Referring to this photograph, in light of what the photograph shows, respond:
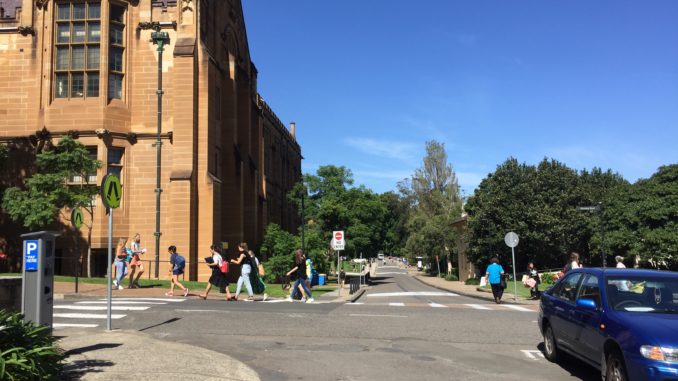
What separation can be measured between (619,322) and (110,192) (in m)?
8.26

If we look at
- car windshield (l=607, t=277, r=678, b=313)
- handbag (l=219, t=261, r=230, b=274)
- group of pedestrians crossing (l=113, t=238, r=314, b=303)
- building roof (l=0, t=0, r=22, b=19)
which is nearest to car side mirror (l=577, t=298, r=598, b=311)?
car windshield (l=607, t=277, r=678, b=313)

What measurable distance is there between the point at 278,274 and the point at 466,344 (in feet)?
76.9

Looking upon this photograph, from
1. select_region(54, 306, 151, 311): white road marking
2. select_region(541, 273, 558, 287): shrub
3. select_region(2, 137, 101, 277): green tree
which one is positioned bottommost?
select_region(541, 273, 558, 287): shrub

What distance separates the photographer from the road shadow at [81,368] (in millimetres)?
6293

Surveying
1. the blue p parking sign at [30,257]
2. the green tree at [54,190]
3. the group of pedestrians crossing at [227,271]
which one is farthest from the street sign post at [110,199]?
the green tree at [54,190]

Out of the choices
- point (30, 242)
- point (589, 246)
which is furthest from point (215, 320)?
point (589, 246)

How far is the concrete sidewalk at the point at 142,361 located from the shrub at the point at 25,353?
19.1 inches

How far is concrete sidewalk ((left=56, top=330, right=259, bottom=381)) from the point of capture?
21.4 ft

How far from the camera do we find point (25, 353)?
5539mm

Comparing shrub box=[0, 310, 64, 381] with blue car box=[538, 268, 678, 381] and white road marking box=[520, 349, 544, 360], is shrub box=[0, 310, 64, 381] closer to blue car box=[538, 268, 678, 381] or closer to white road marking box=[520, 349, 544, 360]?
blue car box=[538, 268, 678, 381]

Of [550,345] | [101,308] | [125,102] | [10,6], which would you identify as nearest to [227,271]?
[101,308]

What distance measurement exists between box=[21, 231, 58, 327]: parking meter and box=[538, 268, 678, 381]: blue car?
7.01 m

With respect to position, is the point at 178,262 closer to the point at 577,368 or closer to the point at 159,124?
the point at 577,368

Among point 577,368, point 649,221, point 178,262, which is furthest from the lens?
point 649,221
